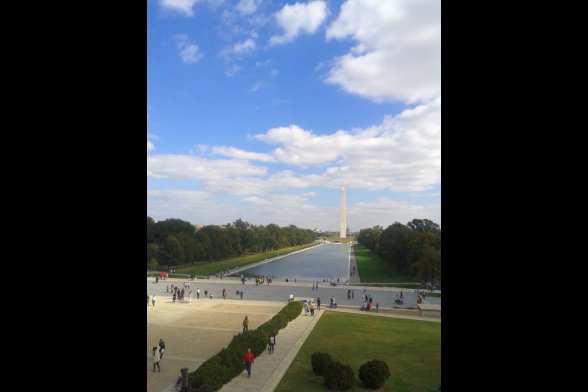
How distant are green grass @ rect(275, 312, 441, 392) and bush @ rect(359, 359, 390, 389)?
0.76ft

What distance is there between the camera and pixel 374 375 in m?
10.3

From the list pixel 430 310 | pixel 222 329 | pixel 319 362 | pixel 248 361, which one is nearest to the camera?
pixel 319 362

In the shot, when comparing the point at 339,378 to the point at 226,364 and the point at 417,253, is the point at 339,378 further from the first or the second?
the point at 417,253

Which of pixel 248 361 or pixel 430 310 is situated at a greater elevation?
pixel 248 361

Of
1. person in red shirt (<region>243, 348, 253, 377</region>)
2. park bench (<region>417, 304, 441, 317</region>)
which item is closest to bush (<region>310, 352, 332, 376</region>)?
person in red shirt (<region>243, 348, 253, 377</region>)

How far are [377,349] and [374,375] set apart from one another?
3.76 metres

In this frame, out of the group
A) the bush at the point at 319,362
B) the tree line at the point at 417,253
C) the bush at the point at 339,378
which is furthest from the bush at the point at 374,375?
the tree line at the point at 417,253

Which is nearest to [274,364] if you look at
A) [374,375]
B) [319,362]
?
[319,362]

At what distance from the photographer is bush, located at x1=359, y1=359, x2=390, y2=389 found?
10.3 metres

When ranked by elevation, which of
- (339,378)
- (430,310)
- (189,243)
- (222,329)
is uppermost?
(189,243)
